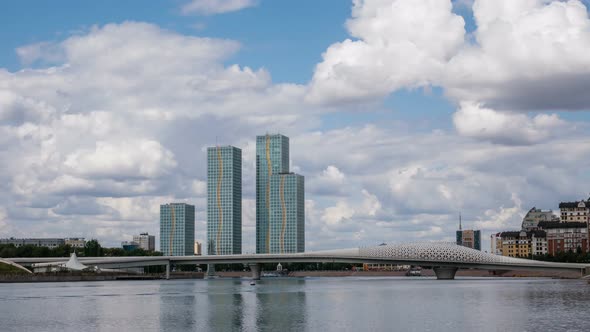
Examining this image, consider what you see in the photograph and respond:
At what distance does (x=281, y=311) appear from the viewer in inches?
3465

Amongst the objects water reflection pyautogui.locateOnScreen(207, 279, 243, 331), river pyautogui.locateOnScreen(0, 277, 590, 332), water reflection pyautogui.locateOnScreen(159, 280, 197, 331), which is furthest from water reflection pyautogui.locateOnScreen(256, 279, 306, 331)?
water reflection pyautogui.locateOnScreen(159, 280, 197, 331)

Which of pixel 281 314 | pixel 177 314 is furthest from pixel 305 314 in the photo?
pixel 177 314

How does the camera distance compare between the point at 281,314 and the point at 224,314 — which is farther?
the point at 224,314

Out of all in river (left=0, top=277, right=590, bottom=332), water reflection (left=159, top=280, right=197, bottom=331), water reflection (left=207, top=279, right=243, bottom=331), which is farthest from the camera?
water reflection (left=159, top=280, right=197, bottom=331)

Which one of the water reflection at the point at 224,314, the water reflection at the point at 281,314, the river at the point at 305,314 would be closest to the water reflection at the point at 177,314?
the river at the point at 305,314

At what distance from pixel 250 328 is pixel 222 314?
16.7m

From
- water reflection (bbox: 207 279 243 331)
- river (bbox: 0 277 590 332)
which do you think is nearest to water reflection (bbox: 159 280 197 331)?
river (bbox: 0 277 590 332)

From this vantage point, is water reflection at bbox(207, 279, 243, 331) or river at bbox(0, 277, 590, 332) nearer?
river at bbox(0, 277, 590, 332)

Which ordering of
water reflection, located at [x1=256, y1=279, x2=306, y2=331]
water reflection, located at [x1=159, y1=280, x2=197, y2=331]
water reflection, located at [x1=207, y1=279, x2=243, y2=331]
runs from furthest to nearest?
1. water reflection, located at [x1=159, y1=280, x2=197, y2=331]
2. water reflection, located at [x1=256, y1=279, x2=306, y2=331]
3. water reflection, located at [x1=207, y1=279, x2=243, y2=331]

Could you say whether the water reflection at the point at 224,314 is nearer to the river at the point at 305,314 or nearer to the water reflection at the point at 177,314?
the river at the point at 305,314

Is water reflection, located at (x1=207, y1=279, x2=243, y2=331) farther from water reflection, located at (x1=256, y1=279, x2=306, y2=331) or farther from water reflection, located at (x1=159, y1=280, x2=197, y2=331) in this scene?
water reflection, located at (x1=256, y1=279, x2=306, y2=331)

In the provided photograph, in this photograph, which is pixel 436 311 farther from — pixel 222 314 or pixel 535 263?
pixel 535 263

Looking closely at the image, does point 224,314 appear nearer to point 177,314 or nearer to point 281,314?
point 177,314

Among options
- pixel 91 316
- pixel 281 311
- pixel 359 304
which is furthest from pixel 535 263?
pixel 91 316
